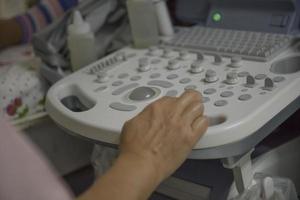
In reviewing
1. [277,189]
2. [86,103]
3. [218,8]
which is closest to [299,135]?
[277,189]

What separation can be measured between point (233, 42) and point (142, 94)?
0.25m

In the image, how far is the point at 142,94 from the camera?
0.79m

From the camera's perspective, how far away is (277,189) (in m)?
0.81

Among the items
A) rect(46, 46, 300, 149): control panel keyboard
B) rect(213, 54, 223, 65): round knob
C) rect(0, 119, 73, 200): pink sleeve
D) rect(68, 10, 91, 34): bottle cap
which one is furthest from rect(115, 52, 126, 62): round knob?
rect(0, 119, 73, 200): pink sleeve

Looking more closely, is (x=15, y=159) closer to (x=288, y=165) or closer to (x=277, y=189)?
(x=277, y=189)

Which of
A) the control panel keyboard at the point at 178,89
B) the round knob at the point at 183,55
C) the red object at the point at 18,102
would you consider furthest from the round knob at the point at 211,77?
the red object at the point at 18,102

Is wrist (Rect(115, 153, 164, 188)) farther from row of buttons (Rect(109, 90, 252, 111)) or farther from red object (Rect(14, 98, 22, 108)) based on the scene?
red object (Rect(14, 98, 22, 108))

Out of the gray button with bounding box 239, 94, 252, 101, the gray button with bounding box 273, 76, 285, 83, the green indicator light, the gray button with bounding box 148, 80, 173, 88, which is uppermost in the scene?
the green indicator light

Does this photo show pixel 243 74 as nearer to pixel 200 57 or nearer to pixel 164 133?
pixel 200 57

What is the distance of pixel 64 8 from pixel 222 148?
0.82m

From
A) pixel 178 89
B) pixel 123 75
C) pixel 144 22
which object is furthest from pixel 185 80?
pixel 144 22

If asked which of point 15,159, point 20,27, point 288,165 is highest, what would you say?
point 15,159

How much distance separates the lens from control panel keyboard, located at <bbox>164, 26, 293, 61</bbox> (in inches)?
34.2

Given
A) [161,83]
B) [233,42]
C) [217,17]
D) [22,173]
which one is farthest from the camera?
[217,17]
